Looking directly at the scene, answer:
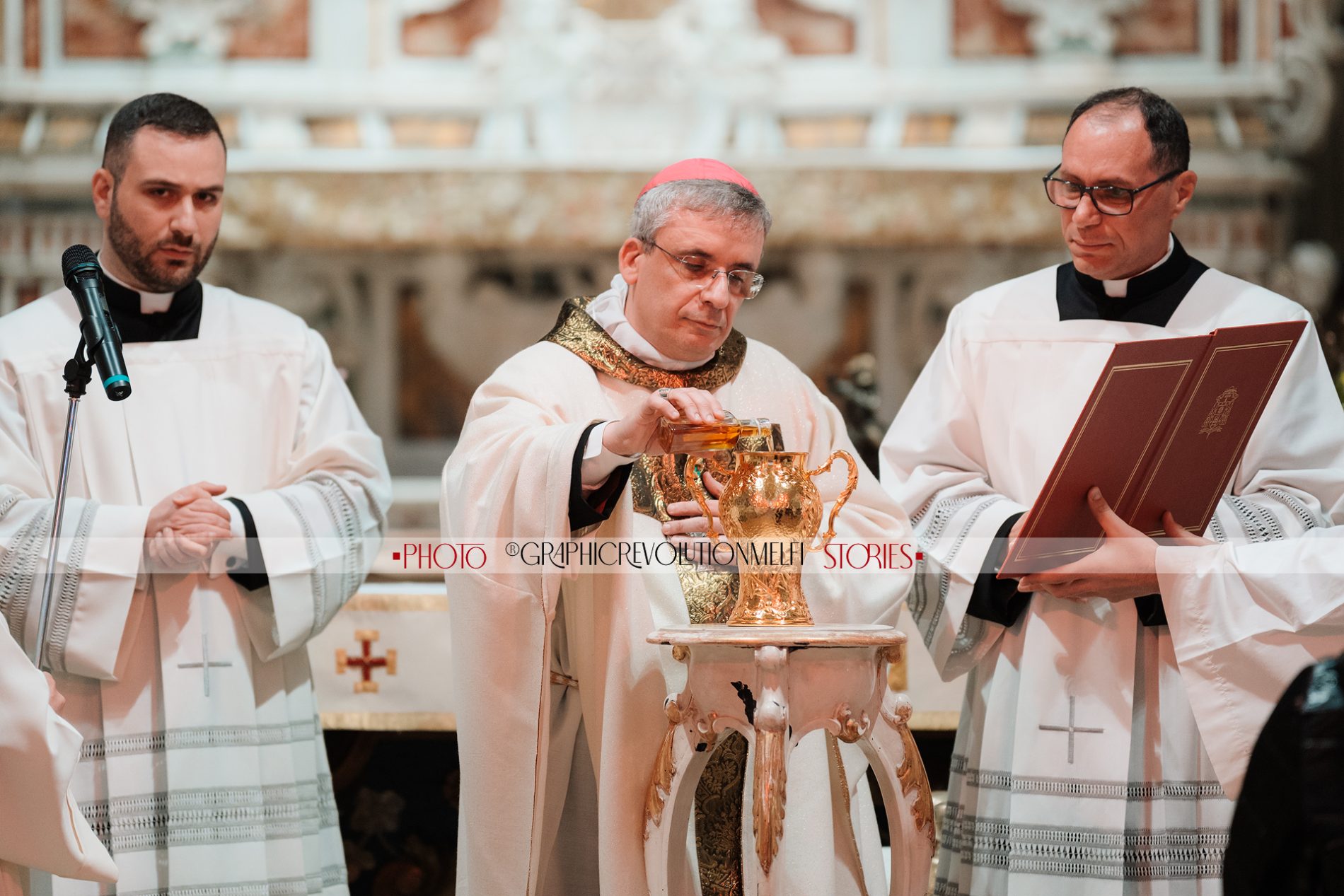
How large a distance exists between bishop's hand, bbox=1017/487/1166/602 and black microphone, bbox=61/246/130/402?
214 cm

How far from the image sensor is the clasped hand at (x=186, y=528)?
160 inches

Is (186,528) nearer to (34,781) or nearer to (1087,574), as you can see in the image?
(34,781)

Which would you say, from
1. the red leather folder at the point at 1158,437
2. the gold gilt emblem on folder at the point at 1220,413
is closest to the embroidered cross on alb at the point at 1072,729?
the red leather folder at the point at 1158,437

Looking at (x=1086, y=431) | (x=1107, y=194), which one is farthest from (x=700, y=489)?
(x=1107, y=194)

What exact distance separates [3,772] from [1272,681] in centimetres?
283

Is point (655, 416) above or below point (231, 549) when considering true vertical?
above

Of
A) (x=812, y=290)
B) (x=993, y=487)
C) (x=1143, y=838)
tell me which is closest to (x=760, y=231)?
(x=993, y=487)

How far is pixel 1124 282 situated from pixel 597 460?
5.23 ft

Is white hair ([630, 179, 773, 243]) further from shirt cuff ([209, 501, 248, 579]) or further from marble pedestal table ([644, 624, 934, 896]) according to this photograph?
shirt cuff ([209, 501, 248, 579])

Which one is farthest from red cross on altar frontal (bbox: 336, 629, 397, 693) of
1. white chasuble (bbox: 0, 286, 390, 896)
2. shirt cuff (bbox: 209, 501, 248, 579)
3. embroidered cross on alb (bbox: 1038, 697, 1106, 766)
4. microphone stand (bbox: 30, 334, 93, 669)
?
embroidered cross on alb (bbox: 1038, 697, 1106, 766)

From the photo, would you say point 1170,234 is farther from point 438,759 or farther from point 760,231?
point 438,759

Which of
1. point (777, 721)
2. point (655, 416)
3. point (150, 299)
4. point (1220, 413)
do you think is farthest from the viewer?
point (150, 299)

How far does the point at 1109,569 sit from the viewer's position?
12.2ft

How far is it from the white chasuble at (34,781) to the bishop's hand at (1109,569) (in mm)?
2170
